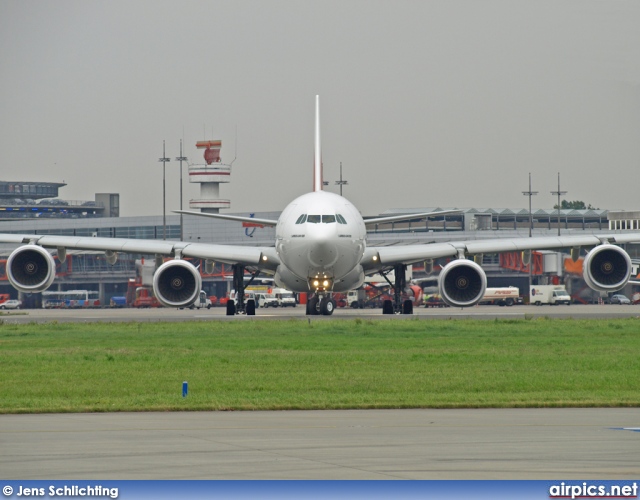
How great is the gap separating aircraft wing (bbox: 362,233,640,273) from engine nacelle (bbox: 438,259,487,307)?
89.8 inches

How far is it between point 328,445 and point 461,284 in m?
34.3

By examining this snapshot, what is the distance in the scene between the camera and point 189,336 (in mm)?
36531

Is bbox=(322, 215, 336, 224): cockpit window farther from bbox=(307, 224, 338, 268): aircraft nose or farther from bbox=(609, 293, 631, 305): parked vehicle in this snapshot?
bbox=(609, 293, 631, 305): parked vehicle

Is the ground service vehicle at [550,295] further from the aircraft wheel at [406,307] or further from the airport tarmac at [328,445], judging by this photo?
the airport tarmac at [328,445]

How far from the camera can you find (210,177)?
166m

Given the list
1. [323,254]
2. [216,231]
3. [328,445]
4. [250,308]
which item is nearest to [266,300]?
[216,231]

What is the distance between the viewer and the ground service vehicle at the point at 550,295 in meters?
91.1

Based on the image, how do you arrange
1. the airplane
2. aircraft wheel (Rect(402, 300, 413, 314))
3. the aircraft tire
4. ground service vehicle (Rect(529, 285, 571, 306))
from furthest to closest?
ground service vehicle (Rect(529, 285, 571, 306)) → aircraft wheel (Rect(402, 300, 413, 314)) → the aircraft tire → the airplane

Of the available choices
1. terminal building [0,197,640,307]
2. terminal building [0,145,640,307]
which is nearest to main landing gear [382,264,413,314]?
terminal building [0,145,640,307]

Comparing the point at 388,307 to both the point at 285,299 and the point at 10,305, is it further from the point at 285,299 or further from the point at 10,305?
the point at 10,305

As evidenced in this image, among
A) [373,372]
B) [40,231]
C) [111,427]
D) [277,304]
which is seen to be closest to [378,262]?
[373,372]

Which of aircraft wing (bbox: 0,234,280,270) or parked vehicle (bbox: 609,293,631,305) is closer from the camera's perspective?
aircraft wing (bbox: 0,234,280,270)

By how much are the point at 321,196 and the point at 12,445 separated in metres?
33.2

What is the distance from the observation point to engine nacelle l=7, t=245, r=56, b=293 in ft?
160
